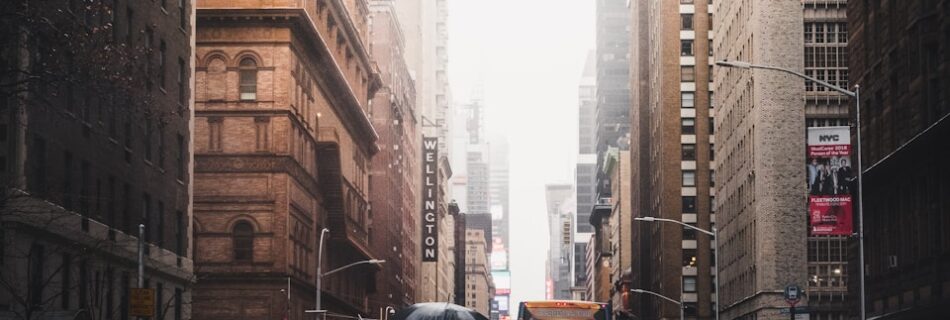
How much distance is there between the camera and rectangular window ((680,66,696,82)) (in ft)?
425

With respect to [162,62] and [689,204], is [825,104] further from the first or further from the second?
[689,204]

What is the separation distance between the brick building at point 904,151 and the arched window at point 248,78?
104ft

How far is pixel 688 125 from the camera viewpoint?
5138 inches

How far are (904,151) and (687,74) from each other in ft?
267

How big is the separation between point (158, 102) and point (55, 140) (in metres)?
11.8

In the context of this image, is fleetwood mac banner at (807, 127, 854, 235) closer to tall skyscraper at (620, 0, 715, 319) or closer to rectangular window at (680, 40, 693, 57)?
tall skyscraper at (620, 0, 715, 319)

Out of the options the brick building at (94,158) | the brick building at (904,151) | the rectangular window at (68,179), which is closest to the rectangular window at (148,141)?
the brick building at (94,158)

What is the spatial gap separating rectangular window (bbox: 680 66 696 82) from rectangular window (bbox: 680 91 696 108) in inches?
46.1

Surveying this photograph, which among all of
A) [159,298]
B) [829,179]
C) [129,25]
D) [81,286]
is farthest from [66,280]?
[829,179]

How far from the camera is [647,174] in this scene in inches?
5984

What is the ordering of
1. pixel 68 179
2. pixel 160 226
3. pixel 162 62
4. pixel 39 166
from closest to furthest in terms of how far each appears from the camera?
pixel 39 166
pixel 68 179
pixel 162 62
pixel 160 226

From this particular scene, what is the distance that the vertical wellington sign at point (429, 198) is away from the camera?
19200 cm

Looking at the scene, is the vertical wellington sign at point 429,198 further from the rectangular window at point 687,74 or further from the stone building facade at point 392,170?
the rectangular window at point 687,74

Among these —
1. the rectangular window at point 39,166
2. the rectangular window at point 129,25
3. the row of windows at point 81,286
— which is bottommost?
the row of windows at point 81,286
